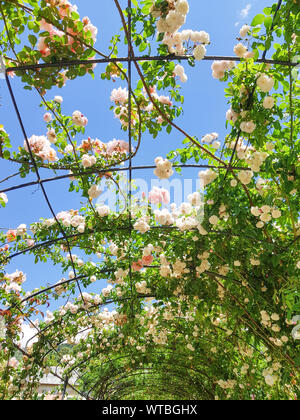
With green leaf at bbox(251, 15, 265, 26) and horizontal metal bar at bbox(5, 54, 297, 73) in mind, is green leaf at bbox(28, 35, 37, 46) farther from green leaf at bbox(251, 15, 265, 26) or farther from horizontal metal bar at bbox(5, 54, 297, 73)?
green leaf at bbox(251, 15, 265, 26)

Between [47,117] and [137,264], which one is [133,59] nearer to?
[47,117]

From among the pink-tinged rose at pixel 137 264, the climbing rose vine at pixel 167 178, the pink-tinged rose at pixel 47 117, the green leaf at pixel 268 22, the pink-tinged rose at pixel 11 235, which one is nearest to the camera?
the green leaf at pixel 268 22

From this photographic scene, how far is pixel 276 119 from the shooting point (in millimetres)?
1961

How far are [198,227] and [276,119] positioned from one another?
1018 mm

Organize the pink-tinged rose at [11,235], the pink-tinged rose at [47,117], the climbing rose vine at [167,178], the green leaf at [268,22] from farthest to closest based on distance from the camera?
the pink-tinged rose at [11,235], the pink-tinged rose at [47,117], the climbing rose vine at [167,178], the green leaf at [268,22]

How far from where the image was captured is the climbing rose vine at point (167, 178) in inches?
65.9

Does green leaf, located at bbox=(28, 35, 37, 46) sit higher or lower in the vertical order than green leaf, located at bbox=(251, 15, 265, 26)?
higher

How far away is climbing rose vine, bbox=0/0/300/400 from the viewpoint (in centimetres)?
167

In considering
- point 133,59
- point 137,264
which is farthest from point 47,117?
point 137,264

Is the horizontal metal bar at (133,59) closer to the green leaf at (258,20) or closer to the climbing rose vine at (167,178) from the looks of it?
the climbing rose vine at (167,178)

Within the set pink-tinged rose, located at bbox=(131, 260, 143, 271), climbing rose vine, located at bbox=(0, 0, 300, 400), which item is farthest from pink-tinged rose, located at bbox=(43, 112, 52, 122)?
pink-tinged rose, located at bbox=(131, 260, 143, 271)

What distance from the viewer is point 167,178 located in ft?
7.44

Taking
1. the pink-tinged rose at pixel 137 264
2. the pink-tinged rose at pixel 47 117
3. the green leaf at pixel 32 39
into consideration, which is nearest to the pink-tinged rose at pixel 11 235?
the pink-tinged rose at pixel 137 264
